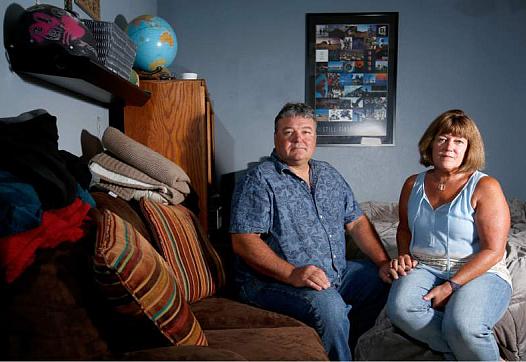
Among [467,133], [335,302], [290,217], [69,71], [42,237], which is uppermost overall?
[69,71]

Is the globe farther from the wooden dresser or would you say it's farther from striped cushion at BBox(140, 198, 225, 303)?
striped cushion at BBox(140, 198, 225, 303)

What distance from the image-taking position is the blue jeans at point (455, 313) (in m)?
1.48

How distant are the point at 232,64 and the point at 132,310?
2.98 m

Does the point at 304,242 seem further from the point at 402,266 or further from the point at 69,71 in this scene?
the point at 69,71

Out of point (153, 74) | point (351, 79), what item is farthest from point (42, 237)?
point (351, 79)

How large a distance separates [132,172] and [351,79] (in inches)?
91.5

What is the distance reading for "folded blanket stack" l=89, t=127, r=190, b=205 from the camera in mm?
1854

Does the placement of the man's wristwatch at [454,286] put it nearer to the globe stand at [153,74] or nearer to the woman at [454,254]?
the woman at [454,254]

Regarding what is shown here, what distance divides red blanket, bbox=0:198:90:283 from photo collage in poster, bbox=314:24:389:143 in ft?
9.17

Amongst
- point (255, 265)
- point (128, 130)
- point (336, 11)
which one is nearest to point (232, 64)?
point (336, 11)

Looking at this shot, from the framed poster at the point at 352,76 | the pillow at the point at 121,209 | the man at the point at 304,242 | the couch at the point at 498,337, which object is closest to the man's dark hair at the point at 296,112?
the man at the point at 304,242

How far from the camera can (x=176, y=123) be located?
2361 millimetres

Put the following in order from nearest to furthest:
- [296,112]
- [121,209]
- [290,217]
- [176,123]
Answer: [121,209], [290,217], [296,112], [176,123]

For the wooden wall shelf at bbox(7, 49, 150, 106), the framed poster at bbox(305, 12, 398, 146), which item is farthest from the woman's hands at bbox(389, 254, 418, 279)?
the framed poster at bbox(305, 12, 398, 146)
